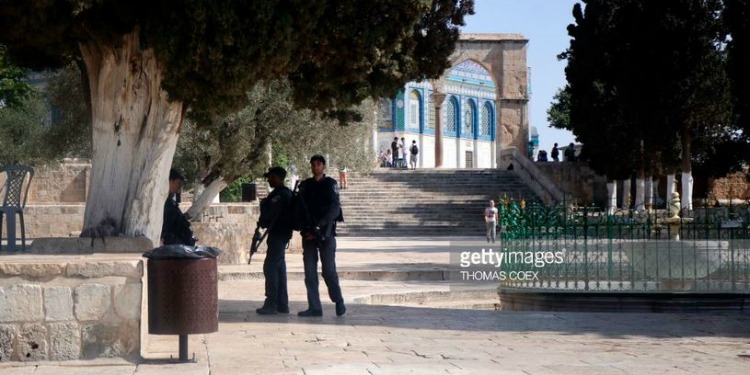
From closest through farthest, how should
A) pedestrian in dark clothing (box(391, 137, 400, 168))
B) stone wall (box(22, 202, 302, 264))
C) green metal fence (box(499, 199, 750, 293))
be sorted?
green metal fence (box(499, 199, 750, 293)) < stone wall (box(22, 202, 302, 264)) < pedestrian in dark clothing (box(391, 137, 400, 168))

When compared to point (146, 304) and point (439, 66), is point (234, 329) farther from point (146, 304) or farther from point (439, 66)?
point (439, 66)

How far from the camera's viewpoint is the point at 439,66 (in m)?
12.5

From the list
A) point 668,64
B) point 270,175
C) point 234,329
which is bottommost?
point 234,329

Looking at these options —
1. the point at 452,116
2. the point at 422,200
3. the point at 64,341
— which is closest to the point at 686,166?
the point at 422,200

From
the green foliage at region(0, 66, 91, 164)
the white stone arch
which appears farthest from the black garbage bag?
the white stone arch

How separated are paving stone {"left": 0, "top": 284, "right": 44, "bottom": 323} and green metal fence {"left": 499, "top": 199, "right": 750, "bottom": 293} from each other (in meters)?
7.70

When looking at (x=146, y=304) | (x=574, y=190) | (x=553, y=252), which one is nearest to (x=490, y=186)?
(x=574, y=190)

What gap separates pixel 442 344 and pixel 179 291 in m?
2.43

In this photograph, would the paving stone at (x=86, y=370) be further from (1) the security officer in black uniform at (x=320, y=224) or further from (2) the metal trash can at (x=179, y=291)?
(1) the security officer in black uniform at (x=320, y=224)

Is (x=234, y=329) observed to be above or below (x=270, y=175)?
below

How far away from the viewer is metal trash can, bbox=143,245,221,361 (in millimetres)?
7844

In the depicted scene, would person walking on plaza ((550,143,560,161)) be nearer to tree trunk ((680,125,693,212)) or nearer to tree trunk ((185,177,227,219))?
tree trunk ((680,125,693,212))

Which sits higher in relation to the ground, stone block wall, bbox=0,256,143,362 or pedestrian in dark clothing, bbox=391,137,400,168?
pedestrian in dark clothing, bbox=391,137,400,168

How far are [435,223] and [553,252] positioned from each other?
22942mm
